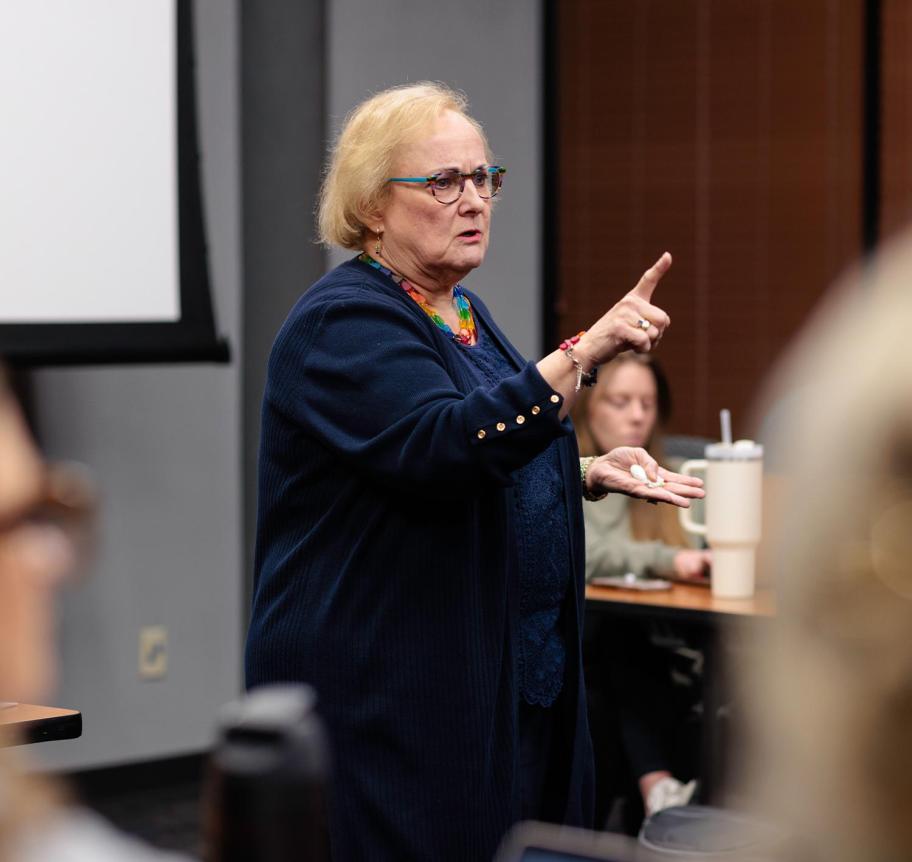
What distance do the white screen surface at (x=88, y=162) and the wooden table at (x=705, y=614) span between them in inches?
56.0

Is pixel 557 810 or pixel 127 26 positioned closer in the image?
pixel 557 810

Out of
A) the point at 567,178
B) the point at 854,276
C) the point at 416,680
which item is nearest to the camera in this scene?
the point at 416,680

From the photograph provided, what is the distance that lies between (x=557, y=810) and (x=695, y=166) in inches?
116

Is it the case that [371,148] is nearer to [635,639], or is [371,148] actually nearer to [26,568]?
[26,568]

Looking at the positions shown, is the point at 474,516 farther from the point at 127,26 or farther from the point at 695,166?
the point at 695,166

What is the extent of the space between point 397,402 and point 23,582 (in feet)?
3.85

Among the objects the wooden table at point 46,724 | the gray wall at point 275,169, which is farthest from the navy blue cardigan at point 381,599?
the gray wall at point 275,169

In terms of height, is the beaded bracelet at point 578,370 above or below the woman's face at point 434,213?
below

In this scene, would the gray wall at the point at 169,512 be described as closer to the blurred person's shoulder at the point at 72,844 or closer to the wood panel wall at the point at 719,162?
the wood panel wall at the point at 719,162

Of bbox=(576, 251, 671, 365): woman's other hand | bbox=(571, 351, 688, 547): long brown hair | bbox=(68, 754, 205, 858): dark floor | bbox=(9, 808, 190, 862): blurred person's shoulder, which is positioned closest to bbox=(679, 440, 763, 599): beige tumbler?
bbox=(571, 351, 688, 547): long brown hair

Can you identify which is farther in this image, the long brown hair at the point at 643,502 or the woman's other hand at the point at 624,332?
the long brown hair at the point at 643,502

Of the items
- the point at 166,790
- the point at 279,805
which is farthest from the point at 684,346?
the point at 279,805

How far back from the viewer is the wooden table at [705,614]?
9.18 ft

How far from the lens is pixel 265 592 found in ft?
5.98
